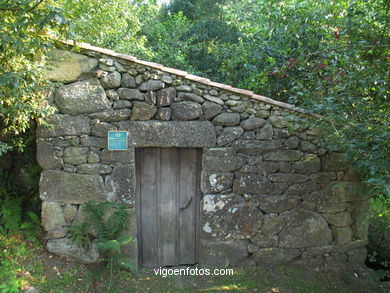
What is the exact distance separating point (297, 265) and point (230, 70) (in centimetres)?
375

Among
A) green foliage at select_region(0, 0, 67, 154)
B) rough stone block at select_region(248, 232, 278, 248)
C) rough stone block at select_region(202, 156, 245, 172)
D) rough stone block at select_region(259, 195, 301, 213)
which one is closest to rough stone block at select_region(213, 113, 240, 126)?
rough stone block at select_region(202, 156, 245, 172)

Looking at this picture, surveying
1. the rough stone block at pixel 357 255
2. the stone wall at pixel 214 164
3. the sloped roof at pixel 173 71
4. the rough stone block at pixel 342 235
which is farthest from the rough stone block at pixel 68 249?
the rough stone block at pixel 357 255

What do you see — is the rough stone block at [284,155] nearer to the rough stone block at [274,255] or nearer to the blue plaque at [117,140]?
the rough stone block at [274,255]

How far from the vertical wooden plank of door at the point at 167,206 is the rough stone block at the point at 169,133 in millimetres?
301

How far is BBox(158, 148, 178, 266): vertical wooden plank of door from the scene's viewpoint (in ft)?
12.9

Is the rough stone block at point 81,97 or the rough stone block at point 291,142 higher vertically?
the rough stone block at point 81,97

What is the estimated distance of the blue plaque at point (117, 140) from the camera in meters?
3.56

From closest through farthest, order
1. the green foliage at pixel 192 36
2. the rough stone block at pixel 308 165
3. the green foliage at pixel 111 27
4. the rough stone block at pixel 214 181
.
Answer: the rough stone block at pixel 214 181 < the rough stone block at pixel 308 165 < the green foliage at pixel 111 27 < the green foliage at pixel 192 36

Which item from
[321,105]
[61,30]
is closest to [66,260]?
[61,30]

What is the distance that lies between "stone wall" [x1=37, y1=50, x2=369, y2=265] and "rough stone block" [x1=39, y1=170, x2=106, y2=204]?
0.01 m

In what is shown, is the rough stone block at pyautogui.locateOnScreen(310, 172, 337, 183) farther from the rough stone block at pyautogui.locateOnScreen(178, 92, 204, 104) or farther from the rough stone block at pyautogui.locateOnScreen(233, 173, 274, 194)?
the rough stone block at pyautogui.locateOnScreen(178, 92, 204, 104)

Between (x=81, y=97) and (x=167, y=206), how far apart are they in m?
1.78

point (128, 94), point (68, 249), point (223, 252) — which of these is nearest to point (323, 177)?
point (223, 252)

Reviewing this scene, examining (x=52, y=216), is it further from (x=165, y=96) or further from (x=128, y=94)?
(x=165, y=96)
